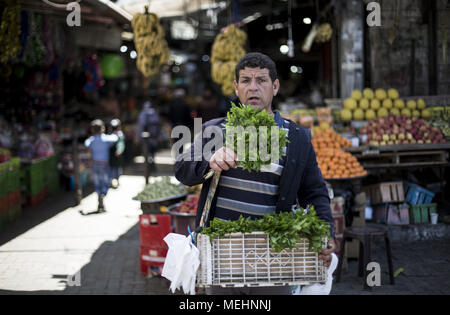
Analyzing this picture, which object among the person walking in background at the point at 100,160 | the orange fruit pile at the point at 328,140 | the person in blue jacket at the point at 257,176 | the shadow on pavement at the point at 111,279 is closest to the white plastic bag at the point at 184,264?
the person in blue jacket at the point at 257,176

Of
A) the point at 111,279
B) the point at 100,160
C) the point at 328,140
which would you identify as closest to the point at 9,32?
the point at 100,160

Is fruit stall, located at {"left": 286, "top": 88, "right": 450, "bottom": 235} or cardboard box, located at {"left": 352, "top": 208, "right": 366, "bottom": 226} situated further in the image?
fruit stall, located at {"left": 286, "top": 88, "right": 450, "bottom": 235}

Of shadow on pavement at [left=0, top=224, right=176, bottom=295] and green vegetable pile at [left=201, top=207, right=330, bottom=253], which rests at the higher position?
green vegetable pile at [left=201, top=207, right=330, bottom=253]

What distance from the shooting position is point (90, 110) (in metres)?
14.2

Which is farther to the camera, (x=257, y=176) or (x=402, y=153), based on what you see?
(x=402, y=153)

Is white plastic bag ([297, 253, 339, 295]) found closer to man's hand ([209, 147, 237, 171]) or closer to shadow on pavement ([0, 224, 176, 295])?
man's hand ([209, 147, 237, 171])

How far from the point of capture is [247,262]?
261 cm

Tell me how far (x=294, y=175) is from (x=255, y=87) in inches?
21.1

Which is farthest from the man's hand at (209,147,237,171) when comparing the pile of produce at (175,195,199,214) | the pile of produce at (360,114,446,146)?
the pile of produce at (360,114,446,146)

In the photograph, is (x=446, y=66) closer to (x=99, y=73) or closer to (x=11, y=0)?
(x=11, y=0)

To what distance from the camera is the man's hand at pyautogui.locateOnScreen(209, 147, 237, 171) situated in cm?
252

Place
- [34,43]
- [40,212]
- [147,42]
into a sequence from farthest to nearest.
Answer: [40,212] → [34,43] → [147,42]

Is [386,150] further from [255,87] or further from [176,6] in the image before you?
[176,6]

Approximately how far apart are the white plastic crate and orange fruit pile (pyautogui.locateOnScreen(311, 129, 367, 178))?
368 centimetres
